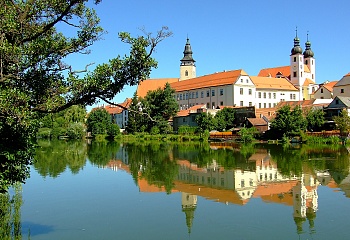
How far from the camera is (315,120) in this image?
5062cm

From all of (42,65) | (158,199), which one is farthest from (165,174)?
(42,65)

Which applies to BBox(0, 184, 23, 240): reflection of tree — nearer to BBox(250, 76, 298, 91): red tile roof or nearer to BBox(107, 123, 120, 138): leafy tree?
BBox(107, 123, 120, 138): leafy tree

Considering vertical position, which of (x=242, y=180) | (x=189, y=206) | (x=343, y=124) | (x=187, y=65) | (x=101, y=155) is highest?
(x=187, y=65)

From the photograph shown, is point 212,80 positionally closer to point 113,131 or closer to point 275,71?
point 113,131

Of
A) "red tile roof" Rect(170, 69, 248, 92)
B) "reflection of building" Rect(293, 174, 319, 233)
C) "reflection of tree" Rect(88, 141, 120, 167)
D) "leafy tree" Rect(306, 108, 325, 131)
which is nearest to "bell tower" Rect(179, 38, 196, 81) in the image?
"red tile roof" Rect(170, 69, 248, 92)

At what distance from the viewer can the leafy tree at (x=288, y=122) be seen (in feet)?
158

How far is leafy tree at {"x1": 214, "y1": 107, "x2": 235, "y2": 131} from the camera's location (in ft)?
199

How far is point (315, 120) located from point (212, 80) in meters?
30.0

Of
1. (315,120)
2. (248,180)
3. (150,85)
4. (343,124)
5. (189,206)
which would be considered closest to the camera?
(189,206)

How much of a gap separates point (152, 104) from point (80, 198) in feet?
168

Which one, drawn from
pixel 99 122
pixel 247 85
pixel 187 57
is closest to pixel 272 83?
pixel 247 85

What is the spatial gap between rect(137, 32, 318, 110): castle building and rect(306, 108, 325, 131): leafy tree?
20.6m

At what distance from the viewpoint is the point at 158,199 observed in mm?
15008

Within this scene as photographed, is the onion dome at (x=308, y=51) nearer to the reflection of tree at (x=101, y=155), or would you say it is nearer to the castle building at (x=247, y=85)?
the castle building at (x=247, y=85)
